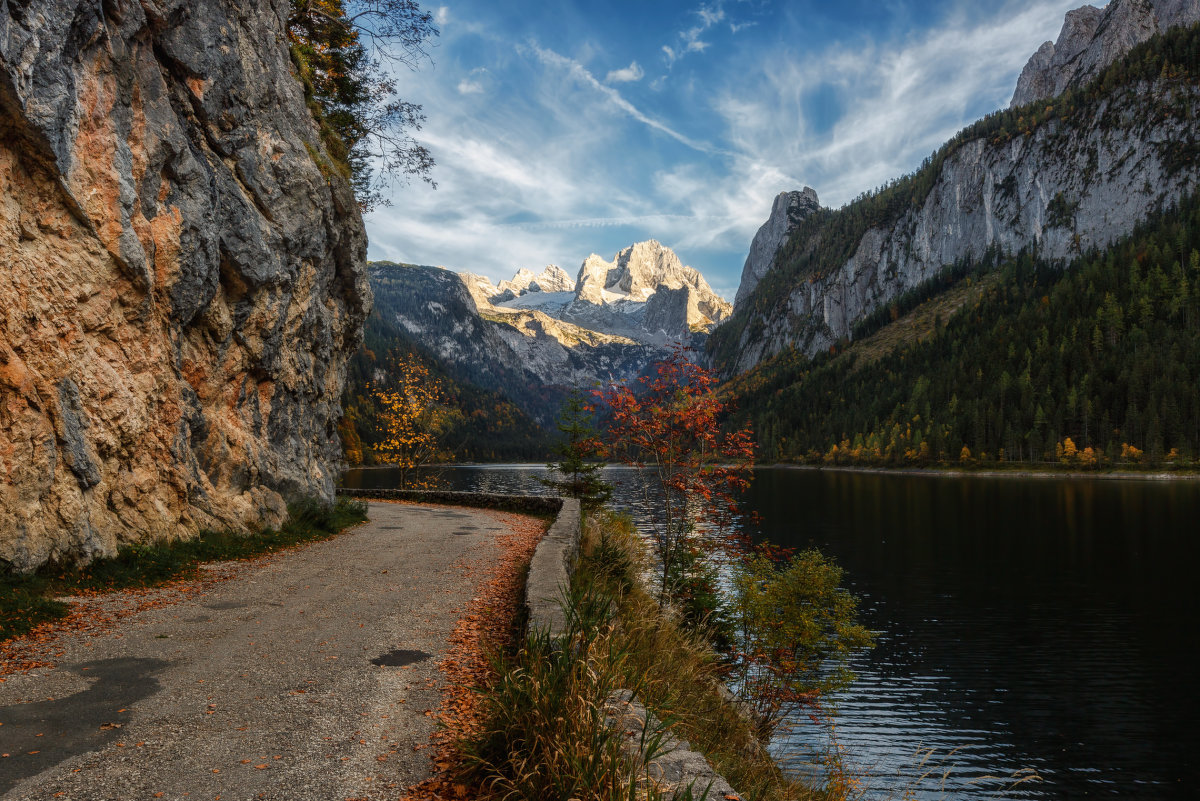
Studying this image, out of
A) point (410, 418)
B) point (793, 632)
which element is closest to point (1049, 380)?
point (410, 418)

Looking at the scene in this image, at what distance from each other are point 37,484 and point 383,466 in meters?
153

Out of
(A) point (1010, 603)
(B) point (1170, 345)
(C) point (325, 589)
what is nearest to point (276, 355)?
(C) point (325, 589)

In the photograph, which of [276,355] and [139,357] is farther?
[276,355]

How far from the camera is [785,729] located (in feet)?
49.1

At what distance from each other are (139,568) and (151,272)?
671 cm

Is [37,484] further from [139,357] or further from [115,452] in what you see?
[139,357]

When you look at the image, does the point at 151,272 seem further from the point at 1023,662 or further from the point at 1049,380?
the point at 1049,380

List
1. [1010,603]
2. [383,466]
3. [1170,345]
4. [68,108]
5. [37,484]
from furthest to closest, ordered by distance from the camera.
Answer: [383,466] < [1170,345] < [1010,603] < [68,108] < [37,484]

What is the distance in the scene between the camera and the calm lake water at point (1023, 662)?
13.9m

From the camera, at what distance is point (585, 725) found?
4777 mm

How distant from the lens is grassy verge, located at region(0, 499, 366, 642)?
9.08 metres

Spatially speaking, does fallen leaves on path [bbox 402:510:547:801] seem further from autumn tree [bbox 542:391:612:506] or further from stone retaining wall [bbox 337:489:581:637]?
autumn tree [bbox 542:391:612:506]

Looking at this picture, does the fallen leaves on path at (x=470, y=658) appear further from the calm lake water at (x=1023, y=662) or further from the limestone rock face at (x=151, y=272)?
the limestone rock face at (x=151, y=272)

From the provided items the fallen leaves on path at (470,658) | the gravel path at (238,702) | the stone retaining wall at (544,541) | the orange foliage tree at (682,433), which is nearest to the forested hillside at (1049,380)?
the stone retaining wall at (544,541)
